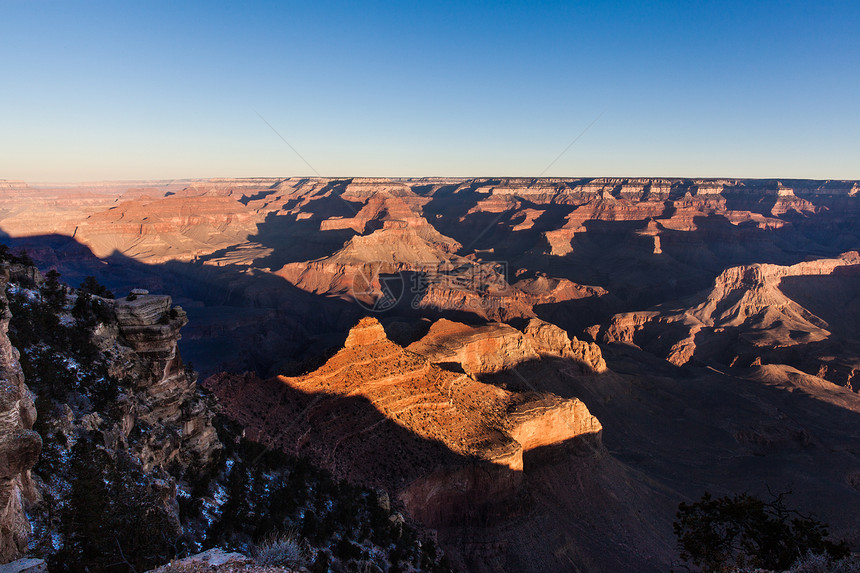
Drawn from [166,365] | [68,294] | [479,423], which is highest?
[68,294]

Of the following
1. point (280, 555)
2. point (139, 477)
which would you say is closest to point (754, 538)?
point (280, 555)

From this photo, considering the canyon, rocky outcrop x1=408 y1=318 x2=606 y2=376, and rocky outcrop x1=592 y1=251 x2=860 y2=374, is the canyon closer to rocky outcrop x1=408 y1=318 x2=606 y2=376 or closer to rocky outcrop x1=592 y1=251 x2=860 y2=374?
rocky outcrop x1=408 y1=318 x2=606 y2=376

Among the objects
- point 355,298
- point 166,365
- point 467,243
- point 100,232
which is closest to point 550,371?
point 166,365

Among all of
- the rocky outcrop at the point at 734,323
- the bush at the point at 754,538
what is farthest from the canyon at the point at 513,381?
the bush at the point at 754,538

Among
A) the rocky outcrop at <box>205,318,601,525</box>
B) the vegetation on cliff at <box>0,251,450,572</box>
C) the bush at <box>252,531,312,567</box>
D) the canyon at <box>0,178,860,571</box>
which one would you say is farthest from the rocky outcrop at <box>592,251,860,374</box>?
the bush at <box>252,531,312,567</box>

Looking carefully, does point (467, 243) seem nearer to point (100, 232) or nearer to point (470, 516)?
point (100, 232)

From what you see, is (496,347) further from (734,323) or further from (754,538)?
(734,323)

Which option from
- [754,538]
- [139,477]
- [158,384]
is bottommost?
[754,538]

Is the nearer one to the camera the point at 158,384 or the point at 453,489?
the point at 158,384
